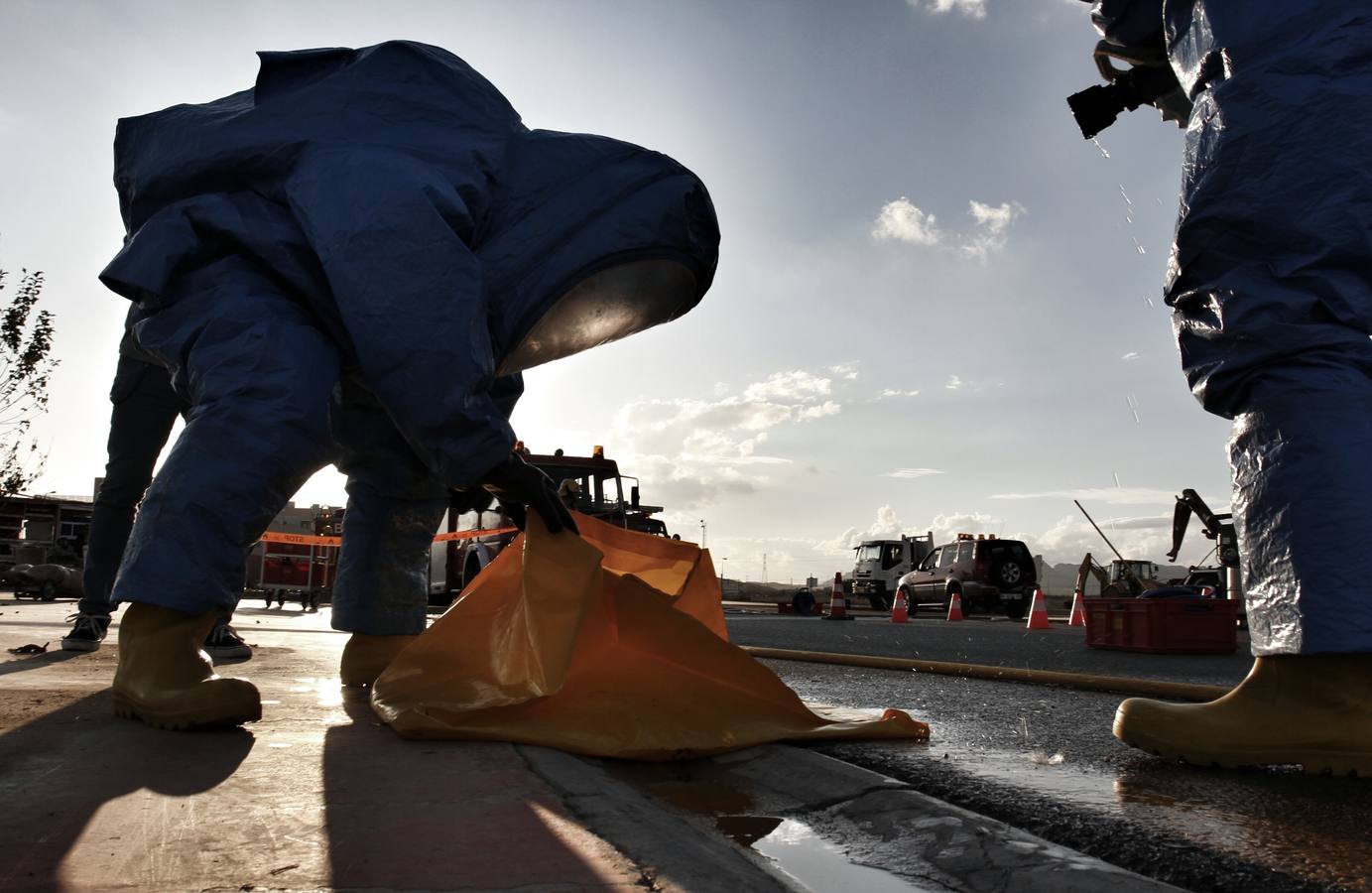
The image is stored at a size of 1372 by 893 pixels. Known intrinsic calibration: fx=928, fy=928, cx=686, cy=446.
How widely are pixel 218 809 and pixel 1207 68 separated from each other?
2089 mm

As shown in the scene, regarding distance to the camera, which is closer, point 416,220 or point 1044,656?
point 416,220

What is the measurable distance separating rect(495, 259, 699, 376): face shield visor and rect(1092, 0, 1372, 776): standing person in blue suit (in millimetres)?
1357

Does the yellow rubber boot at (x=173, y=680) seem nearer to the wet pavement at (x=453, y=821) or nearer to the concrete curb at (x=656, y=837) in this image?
the wet pavement at (x=453, y=821)

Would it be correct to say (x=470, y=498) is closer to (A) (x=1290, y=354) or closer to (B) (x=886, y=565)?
(A) (x=1290, y=354)

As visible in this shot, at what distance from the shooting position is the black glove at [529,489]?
7.36 ft

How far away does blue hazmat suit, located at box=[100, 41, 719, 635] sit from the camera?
2037 mm

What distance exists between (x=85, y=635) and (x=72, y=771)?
9.61ft

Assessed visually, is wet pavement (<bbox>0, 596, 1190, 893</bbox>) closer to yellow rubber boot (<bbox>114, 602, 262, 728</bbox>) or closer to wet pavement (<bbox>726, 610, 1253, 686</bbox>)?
yellow rubber boot (<bbox>114, 602, 262, 728</bbox>)

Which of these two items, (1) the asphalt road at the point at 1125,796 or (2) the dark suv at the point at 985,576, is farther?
(2) the dark suv at the point at 985,576

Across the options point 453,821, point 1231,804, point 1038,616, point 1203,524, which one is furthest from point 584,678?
point 1203,524

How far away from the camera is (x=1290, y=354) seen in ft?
5.38

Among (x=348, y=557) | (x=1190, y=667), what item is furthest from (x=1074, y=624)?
(x=348, y=557)

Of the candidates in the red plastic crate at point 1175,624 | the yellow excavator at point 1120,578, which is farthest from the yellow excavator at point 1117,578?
the red plastic crate at point 1175,624

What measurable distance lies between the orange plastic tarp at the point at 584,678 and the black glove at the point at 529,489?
0.05 meters
